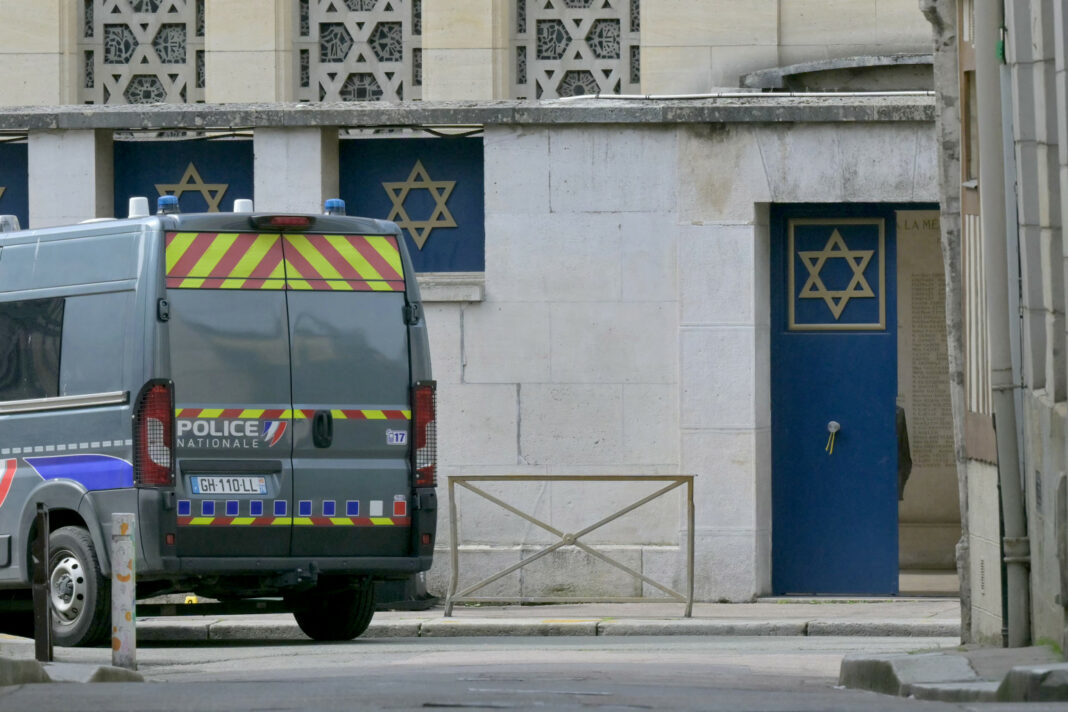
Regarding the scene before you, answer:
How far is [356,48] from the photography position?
64.4ft

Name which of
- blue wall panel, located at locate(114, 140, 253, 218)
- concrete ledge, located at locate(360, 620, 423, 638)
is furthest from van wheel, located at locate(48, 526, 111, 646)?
blue wall panel, located at locate(114, 140, 253, 218)

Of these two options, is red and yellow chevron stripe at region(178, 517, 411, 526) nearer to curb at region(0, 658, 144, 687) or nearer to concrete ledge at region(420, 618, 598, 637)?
curb at region(0, 658, 144, 687)

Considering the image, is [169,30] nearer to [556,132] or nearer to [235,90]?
[235,90]

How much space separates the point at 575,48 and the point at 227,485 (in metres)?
7.92

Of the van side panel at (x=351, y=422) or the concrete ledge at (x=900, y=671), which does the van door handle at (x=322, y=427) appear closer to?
the van side panel at (x=351, y=422)

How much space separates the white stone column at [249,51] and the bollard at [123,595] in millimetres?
8600

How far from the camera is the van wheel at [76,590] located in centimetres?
1250

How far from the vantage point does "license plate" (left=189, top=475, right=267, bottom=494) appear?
41.1ft

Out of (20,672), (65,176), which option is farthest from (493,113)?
(20,672)

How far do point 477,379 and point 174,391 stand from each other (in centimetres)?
482

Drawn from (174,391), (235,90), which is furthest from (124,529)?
(235,90)

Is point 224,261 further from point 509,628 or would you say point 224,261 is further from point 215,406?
point 509,628

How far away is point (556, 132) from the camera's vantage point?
55.7 feet

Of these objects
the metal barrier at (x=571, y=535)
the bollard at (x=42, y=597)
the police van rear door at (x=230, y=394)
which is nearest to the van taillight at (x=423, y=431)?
the police van rear door at (x=230, y=394)
